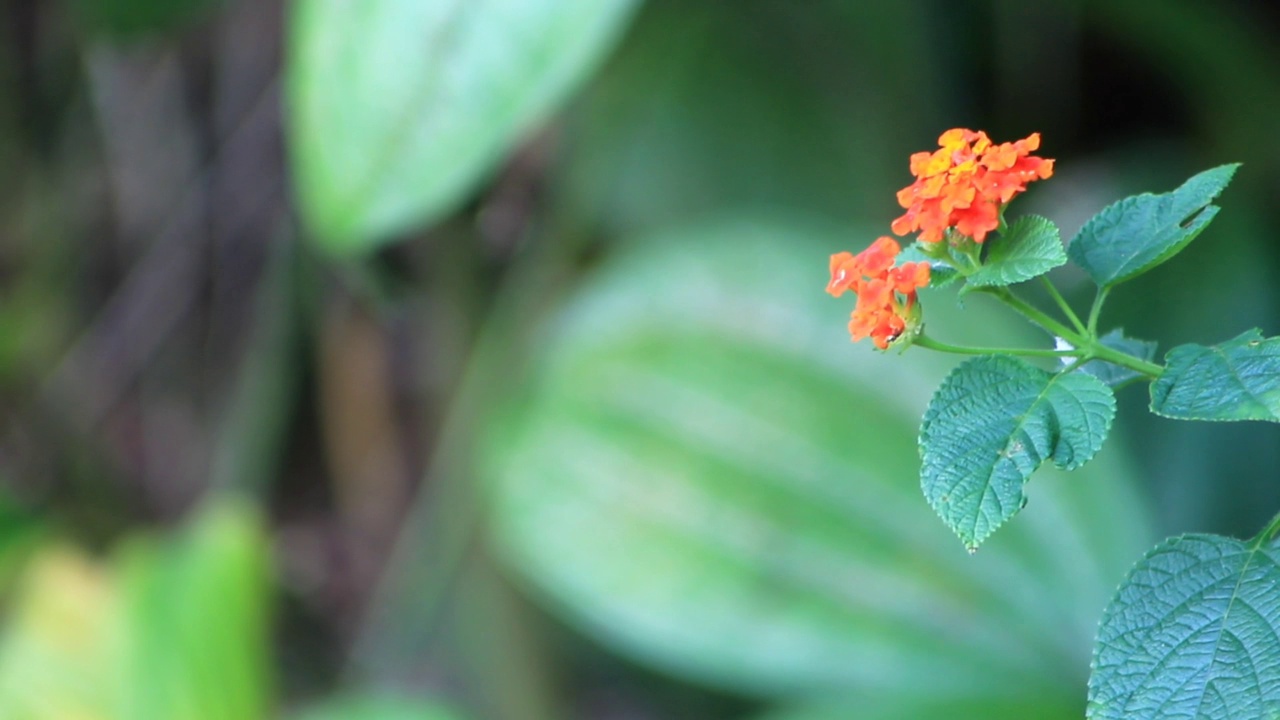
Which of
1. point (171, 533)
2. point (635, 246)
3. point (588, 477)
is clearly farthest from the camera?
point (171, 533)

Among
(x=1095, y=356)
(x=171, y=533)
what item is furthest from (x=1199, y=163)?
(x=171, y=533)

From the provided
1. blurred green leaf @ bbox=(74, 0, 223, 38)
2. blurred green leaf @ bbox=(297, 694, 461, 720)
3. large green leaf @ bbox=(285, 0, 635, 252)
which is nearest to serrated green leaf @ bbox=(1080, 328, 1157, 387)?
large green leaf @ bbox=(285, 0, 635, 252)

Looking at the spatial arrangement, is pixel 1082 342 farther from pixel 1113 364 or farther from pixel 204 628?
pixel 204 628

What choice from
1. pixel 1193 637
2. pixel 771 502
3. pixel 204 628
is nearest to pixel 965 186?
pixel 1193 637

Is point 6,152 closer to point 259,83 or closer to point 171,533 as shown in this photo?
point 259,83

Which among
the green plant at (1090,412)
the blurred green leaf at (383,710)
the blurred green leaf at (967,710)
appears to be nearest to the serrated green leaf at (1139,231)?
the green plant at (1090,412)
